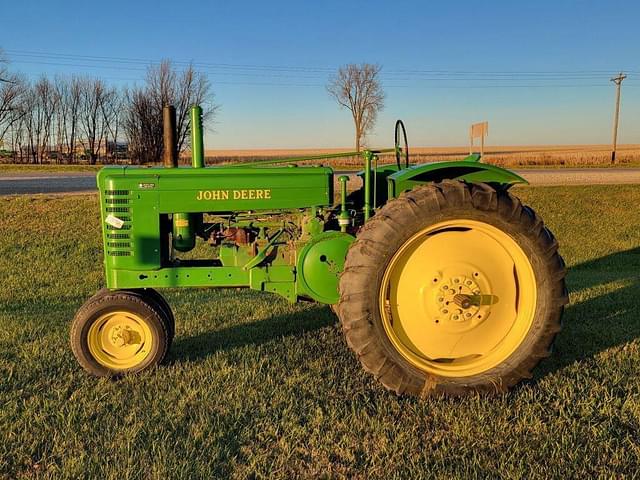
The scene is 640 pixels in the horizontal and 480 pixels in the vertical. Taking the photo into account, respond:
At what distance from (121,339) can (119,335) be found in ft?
0.10

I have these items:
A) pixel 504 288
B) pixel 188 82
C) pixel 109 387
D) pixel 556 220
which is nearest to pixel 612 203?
pixel 556 220

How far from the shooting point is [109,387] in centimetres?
341

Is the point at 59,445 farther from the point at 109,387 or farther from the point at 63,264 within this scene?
the point at 63,264

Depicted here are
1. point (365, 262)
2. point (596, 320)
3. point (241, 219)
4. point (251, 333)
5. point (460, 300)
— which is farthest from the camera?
point (596, 320)

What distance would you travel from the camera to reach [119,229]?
386 cm

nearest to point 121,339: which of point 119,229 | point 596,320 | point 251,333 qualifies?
point 119,229

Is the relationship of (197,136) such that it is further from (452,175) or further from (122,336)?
(452,175)

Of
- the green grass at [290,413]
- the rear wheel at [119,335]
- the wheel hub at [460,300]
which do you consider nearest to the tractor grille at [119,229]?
the rear wheel at [119,335]

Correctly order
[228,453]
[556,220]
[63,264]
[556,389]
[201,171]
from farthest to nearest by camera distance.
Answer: [556,220]
[63,264]
[201,171]
[556,389]
[228,453]

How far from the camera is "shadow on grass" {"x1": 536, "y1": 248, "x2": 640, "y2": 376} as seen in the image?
3.99 m

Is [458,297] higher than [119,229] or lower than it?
lower

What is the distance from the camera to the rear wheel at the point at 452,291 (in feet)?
10.7

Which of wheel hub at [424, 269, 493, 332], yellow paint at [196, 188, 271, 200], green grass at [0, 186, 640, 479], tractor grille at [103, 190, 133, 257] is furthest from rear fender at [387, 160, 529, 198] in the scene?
tractor grille at [103, 190, 133, 257]

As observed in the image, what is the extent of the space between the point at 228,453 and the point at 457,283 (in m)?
1.77
